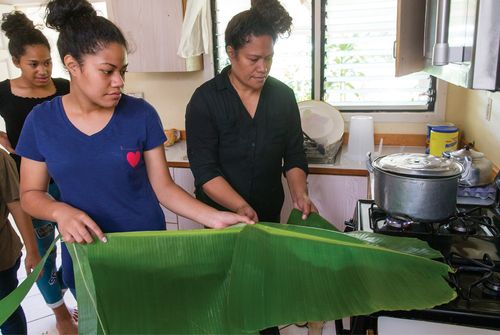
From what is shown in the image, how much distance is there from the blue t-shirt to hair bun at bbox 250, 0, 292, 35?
58cm

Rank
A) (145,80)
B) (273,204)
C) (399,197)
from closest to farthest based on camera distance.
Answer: (399,197) < (273,204) < (145,80)

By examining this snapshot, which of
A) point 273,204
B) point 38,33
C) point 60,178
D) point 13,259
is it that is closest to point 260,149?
point 273,204

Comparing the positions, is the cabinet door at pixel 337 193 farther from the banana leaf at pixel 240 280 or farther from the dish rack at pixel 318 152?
the banana leaf at pixel 240 280

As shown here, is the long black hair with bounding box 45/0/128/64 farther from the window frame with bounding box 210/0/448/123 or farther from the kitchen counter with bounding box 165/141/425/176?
the window frame with bounding box 210/0/448/123

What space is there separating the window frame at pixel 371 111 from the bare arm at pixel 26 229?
5.68 ft

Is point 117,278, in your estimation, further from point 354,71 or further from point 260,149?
point 354,71

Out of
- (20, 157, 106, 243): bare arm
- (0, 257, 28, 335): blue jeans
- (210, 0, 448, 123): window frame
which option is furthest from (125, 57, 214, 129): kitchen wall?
(20, 157, 106, 243): bare arm

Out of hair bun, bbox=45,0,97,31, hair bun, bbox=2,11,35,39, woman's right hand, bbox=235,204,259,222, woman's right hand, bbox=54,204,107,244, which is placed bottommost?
woman's right hand, bbox=235,204,259,222

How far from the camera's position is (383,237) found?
883mm

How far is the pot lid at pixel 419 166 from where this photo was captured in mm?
1065

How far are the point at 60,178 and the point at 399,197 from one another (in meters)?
0.95

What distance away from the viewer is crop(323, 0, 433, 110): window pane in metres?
2.34

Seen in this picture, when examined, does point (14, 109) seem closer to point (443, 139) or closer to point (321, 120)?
point (321, 120)

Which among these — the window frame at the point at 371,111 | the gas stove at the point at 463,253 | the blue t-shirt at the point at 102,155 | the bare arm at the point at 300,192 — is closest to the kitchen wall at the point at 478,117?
the window frame at the point at 371,111
